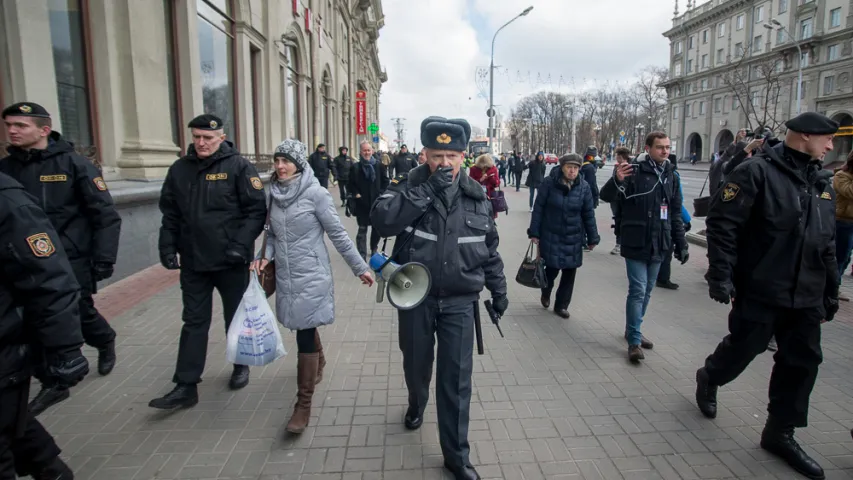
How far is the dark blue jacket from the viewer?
19.5ft

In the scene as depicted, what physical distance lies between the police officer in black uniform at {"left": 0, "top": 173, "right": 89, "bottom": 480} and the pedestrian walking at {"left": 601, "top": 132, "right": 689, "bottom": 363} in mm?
4297

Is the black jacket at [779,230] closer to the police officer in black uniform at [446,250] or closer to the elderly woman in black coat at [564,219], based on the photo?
the police officer in black uniform at [446,250]

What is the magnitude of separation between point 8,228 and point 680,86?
87.6 metres

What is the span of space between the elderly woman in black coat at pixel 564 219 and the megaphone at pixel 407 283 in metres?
3.23

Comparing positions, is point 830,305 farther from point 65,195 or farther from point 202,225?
point 65,195

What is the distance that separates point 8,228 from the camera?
210 cm

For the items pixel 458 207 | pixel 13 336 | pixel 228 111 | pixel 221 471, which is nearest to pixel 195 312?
pixel 221 471

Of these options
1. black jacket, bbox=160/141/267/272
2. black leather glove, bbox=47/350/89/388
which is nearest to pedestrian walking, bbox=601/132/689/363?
black jacket, bbox=160/141/267/272

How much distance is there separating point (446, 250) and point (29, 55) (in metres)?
6.82

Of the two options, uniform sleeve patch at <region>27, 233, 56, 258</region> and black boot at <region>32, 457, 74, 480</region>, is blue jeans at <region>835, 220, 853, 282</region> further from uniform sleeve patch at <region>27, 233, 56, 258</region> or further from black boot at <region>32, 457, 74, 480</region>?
black boot at <region>32, 457, 74, 480</region>

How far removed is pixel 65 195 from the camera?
3.91 metres

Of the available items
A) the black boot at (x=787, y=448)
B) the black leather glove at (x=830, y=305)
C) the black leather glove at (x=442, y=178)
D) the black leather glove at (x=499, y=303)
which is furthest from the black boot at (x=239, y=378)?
the black leather glove at (x=830, y=305)

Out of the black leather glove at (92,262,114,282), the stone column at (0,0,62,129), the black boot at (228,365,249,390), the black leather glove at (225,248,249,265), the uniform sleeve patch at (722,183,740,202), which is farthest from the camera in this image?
the stone column at (0,0,62,129)

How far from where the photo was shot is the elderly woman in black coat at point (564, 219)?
5918 mm
